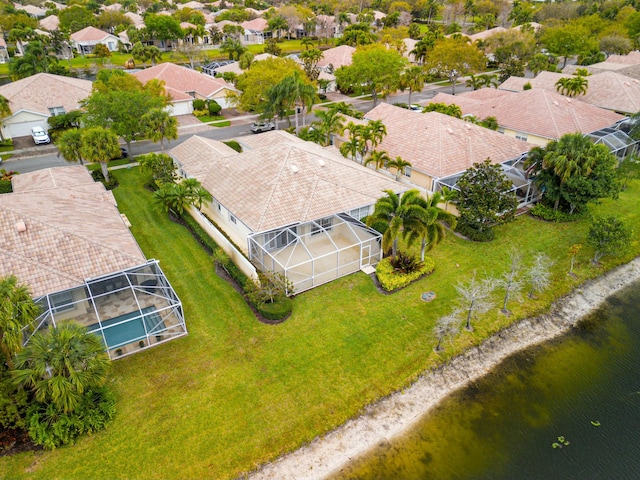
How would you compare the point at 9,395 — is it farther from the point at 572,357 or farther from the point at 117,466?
the point at 572,357

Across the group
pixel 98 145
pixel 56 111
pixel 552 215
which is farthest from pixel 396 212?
pixel 56 111

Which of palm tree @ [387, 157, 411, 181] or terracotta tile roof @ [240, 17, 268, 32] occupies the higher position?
terracotta tile roof @ [240, 17, 268, 32]

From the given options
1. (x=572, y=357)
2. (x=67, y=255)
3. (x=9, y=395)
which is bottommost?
(x=572, y=357)

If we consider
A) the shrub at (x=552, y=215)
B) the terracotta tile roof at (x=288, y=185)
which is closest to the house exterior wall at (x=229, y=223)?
the terracotta tile roof at (x=288, y=185)

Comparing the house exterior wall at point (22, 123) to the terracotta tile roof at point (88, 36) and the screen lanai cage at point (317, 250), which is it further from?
the terracotta tile roof at point (88, 36)

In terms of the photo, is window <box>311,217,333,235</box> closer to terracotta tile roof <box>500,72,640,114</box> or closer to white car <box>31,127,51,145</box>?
white car <box>31,127,51,145</box>

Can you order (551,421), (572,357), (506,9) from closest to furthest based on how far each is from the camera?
(551,421) → (572,357) → (506,9)

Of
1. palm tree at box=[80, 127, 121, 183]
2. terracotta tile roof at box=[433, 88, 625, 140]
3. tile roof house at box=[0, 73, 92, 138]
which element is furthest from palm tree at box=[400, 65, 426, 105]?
tile roof house at box=[0, 73, 92, 138]

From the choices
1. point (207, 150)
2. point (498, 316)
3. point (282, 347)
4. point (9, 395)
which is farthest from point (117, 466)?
point (207, 150)
